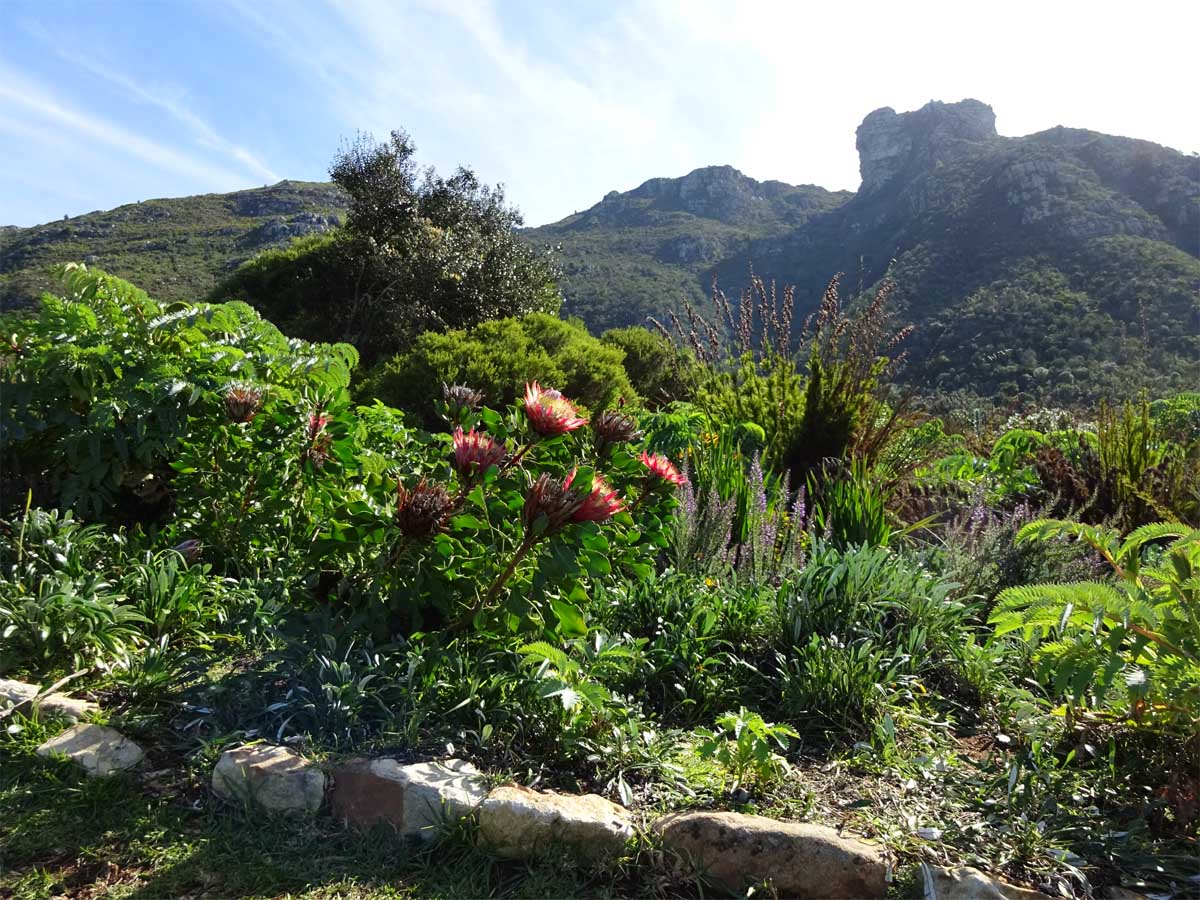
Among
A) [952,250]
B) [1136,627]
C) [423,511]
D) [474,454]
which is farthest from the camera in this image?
[952,250]

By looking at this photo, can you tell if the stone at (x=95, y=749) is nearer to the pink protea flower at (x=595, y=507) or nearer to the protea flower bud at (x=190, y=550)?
the protea flower bud at (x=190, y=550)

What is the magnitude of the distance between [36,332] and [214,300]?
8.66m

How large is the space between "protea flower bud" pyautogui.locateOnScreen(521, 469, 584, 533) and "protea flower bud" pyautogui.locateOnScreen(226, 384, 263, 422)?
1.36 metres

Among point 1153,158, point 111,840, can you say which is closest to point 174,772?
point 111,840

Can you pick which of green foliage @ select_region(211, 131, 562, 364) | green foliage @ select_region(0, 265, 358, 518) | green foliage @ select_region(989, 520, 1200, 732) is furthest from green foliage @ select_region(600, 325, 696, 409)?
green foliage @ select_region(989, 520, 1200, 732)

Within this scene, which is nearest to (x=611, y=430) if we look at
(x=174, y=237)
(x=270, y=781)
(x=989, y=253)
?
(x=270, y=781)

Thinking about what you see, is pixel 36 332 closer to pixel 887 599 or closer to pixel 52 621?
pixel 52 621

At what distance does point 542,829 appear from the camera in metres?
1.69

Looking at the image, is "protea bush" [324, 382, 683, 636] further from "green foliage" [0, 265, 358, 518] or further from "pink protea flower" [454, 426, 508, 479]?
"green foliage" [0, 265, 358, 518]

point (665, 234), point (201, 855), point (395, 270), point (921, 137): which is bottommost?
point (201, 855)

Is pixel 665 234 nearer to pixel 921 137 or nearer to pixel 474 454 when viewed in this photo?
pixel 921 137

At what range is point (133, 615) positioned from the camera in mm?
2320

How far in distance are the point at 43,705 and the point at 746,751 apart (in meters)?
1.96

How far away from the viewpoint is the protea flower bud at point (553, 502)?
1.86 metres
